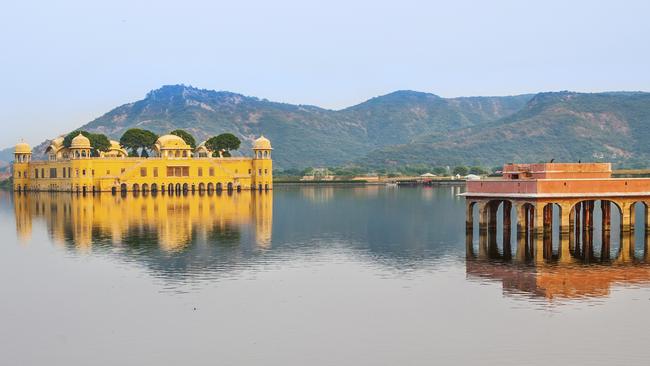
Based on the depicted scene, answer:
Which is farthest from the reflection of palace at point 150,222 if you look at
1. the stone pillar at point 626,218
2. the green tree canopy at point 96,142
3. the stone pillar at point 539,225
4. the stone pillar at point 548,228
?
the green tree canopy at point 96,142

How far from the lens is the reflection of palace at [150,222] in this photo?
186ft

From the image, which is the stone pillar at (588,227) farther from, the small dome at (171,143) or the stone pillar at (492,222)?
the small dome at (171,143)

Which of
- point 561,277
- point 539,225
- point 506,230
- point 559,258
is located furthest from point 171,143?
point 561,277

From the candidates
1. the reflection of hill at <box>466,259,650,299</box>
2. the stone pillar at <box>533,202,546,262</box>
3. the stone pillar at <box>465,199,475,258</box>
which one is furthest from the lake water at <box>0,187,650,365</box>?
the stone pillar at <box>533,202,546,262</box>

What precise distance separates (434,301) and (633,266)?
12977mm

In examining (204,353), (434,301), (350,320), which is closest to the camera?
(204,353)

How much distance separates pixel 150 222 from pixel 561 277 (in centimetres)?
4111

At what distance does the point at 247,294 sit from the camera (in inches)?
1362

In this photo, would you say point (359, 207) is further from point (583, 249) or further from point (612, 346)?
point (612, 346)

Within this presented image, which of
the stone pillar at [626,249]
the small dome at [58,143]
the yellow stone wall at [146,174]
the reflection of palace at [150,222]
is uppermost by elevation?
the small dome at [58,143]

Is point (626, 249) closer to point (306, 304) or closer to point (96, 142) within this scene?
point (306, 304)

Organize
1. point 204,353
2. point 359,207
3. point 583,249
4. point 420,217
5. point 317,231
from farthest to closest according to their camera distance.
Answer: point 359,207 → point 420,217 → point 317,231 → point 583,249 → point 204,353

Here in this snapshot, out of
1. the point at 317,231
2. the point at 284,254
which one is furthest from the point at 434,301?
the point at 317,231

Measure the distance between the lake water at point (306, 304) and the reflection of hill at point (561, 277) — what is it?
3.5 inches
